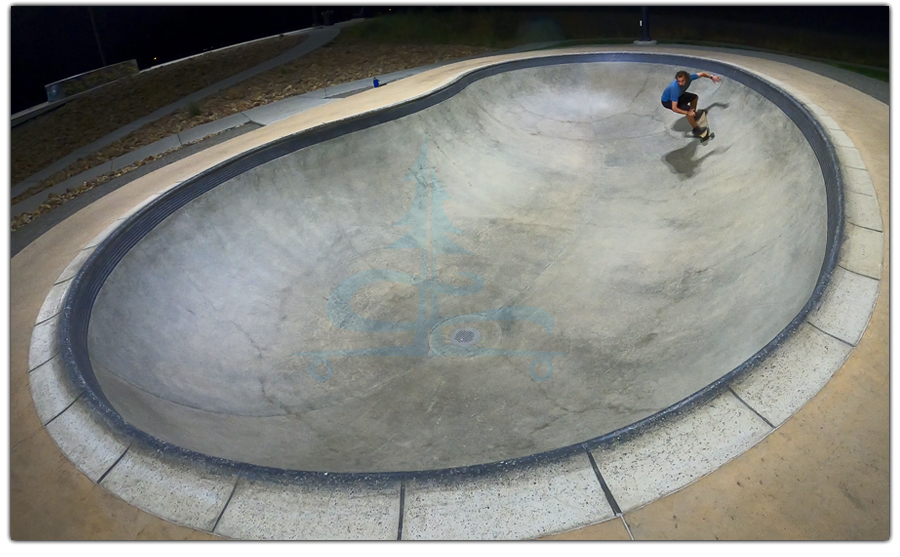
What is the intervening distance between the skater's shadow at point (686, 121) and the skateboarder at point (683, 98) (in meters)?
0.37

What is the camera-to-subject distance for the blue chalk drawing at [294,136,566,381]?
5914mm

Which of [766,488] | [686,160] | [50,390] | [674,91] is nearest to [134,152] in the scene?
[50,390]

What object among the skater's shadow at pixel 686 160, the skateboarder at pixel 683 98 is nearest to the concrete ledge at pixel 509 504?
the skater's shadow at pixel 686 160

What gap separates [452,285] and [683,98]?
5.35 metres

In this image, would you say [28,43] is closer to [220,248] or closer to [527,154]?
[220,248]

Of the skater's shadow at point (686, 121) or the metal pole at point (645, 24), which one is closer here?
the skater's shadow at point (686, 121)

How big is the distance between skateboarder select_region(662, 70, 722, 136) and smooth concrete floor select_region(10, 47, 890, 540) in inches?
212

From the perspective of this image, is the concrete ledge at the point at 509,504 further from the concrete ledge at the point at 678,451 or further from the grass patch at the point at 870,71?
the grass patch at the point at 870,71

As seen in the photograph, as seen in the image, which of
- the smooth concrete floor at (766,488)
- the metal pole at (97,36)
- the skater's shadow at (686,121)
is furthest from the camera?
the metal pole at (97,36)

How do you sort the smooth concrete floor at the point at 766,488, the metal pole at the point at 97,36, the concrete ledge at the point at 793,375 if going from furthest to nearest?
the metal pole at the point at 97,36, the concrete ledge at the point at 793,375, the smooth concrete floor at the point at 766,488

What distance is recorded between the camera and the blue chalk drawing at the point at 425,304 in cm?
591

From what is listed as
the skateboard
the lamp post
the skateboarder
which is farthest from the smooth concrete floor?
the lamp post

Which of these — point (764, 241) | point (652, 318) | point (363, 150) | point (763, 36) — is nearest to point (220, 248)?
point (363, 150)

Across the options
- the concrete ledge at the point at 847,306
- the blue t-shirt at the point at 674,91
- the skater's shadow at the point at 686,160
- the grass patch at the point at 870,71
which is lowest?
the concrete ledge at the point at 847,306
